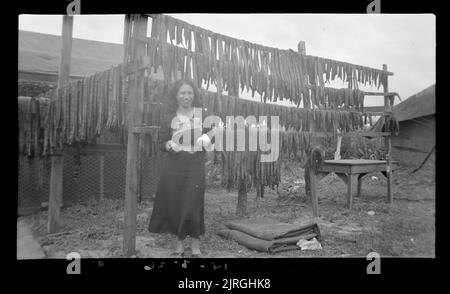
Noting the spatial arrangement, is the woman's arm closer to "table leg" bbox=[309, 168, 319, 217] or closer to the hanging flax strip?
the hanging flax strip

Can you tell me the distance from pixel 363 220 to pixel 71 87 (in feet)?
12.2

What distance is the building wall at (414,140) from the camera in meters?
3.50

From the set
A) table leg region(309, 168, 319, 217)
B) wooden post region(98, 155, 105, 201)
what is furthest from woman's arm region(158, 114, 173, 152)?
wooden post region(98, 155, 105, 201)

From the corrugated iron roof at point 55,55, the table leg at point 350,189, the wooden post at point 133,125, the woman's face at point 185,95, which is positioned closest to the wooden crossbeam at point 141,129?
the wooden post at point 133,125

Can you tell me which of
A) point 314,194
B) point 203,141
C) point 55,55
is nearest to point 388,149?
point 314,194

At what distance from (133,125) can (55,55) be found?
304cm

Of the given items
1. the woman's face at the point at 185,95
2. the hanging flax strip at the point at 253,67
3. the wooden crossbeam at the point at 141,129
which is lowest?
the wooden crossbeam at the point at 141,129

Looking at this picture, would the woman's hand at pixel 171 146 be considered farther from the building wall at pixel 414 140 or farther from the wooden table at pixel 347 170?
the building wall at pixel 414 140

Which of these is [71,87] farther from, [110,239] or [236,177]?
[236,177]

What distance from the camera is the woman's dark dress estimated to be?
10.2ft

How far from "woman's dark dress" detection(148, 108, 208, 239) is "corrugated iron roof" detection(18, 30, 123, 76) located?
2.52m

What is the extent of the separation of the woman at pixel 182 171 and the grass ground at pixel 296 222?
1.05 feet

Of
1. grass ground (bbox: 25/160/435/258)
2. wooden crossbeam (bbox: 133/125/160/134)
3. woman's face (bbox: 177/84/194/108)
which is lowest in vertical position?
grass ground (bbox: 25/160/435/258)
